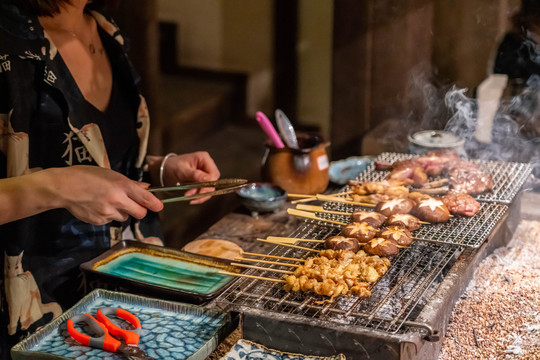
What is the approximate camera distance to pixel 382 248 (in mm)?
2867

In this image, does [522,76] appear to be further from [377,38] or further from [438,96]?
[377,38]

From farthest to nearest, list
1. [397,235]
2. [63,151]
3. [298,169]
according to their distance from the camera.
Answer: [298,169], [63,151], [397,235]

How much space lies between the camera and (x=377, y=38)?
519 centimetres

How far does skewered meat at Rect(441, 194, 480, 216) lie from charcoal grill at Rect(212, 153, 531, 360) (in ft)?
0.27

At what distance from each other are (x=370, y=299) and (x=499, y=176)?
5.19ft

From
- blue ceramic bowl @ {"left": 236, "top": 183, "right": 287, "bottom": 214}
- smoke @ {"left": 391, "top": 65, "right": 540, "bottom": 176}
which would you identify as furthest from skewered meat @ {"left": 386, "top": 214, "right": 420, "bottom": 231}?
smoke @ {"left": 391, "top": 65, "right": 540, "bottom": 176}

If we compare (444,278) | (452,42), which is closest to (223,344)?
(444,278)

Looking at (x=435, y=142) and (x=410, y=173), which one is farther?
(x=435, y=142)

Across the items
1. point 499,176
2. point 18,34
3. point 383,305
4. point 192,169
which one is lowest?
point 383,305

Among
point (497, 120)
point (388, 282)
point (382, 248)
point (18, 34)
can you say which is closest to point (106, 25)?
point (18, 34)

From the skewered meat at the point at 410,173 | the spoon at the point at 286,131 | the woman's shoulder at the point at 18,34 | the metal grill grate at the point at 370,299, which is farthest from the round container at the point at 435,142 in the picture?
the woman's shoulder at the point at 18,34

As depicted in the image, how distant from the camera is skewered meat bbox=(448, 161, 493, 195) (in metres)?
3.50

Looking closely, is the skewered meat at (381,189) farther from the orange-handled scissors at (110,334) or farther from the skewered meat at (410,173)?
the orange-handled scissors at (110,334)

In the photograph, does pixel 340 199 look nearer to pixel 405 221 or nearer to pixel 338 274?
pixel 405 221
